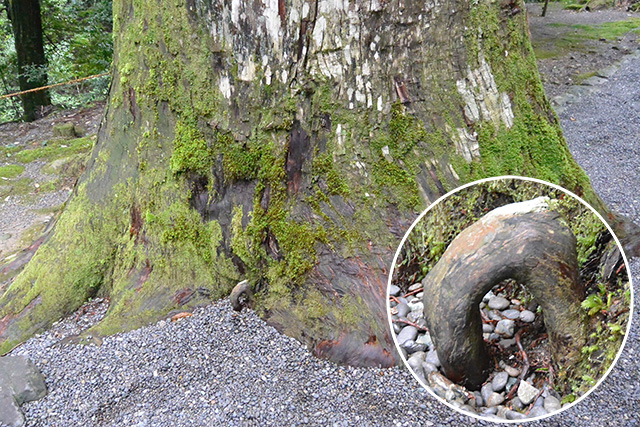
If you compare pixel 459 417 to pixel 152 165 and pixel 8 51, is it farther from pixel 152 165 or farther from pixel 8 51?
pixel 8 51

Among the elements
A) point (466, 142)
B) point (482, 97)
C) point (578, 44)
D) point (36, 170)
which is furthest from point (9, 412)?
point (578, 44)

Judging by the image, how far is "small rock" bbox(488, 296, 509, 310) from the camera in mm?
1572

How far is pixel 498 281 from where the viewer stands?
4.84 feet

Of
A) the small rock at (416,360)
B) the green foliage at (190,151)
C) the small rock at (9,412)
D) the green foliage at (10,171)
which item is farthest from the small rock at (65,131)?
the small rock at (416,360)

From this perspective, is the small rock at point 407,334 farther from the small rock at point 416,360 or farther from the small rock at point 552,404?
the small rock at point 552,404

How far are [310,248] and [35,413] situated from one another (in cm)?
135

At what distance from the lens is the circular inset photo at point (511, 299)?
1.45m

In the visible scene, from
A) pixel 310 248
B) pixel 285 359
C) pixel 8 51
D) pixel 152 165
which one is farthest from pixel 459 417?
pixel 8 51

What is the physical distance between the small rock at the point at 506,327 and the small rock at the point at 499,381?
0.40ft

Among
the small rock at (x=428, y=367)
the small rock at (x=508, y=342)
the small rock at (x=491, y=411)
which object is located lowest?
the small rock at (x=491, y=411)

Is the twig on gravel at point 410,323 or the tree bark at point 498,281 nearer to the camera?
the tree bark at point 498,281

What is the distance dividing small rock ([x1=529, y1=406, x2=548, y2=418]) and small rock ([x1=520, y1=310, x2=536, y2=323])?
0.84ft

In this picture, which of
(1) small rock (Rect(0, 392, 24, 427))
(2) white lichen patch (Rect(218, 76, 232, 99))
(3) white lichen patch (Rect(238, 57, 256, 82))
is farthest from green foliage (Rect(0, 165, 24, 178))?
(3) white lichen patch (Rect(238, 57, 256, 82))

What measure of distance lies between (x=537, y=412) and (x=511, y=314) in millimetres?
295
